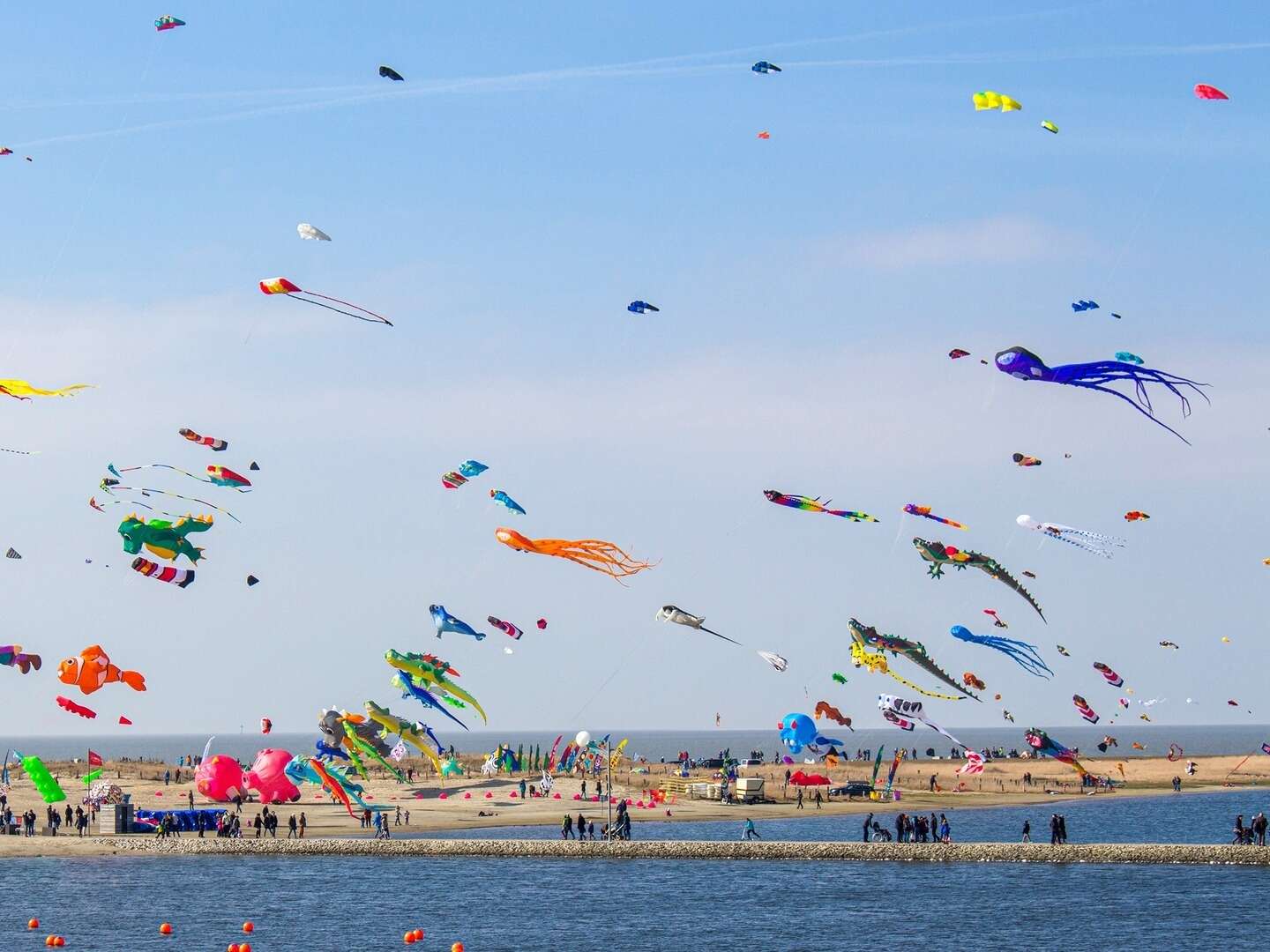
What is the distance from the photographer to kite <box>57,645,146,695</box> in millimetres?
71812

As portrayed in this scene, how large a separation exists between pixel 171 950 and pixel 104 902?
10270 millimetres

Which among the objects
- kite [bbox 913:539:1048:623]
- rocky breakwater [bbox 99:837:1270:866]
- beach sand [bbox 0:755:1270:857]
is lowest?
rocky breakwater [bbox 99:837:1270:866]

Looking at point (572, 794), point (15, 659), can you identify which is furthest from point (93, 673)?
point (572, 794)

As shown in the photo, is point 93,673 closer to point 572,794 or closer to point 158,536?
point 158,536

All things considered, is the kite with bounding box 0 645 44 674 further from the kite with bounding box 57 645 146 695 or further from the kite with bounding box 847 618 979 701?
the kite with bounding box 847 618 979 701

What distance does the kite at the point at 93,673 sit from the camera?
236 feet

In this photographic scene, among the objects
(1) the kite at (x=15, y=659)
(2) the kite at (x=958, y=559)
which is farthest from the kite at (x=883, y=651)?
(1) the kite at (x=15, y=659)

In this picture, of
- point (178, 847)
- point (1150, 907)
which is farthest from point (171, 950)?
point (1150, 907)

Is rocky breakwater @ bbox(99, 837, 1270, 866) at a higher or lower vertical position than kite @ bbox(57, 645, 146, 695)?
lower

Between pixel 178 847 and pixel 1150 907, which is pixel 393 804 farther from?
pixel 1150 907

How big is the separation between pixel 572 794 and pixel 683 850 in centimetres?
3024

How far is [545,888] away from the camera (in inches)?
2522

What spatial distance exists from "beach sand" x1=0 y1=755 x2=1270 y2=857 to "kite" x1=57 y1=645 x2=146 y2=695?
7416 mm

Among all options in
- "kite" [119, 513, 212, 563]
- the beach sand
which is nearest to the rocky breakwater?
the beach sand
